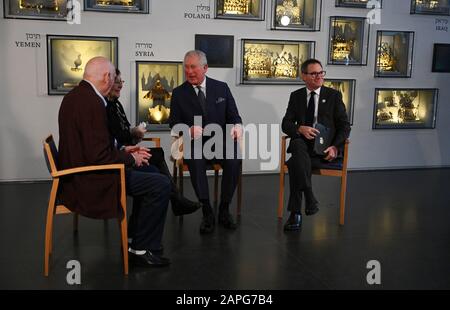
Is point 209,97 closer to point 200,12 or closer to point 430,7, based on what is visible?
point 200,12

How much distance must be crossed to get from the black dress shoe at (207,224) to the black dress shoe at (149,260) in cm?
70

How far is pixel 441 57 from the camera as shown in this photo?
6.37 m

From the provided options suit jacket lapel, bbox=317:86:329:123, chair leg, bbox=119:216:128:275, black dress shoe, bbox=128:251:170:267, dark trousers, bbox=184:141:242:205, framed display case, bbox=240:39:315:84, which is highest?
framed display case, bbox=240:39:315:84

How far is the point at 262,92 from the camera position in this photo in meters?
5.85

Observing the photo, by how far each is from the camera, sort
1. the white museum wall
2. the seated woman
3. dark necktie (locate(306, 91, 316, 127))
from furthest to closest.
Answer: the white museum wall
dark necktie (locate(306, 91, 316, 127))
the seated woman

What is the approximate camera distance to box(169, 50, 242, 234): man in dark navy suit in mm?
3932

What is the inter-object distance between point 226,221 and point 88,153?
1450 millimetres

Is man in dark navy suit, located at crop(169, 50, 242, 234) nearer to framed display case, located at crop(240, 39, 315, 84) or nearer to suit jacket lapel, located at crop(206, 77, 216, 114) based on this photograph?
suit jacket lapel, located at crop(206, 77, 216, 114)

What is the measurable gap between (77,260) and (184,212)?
89 centimetres

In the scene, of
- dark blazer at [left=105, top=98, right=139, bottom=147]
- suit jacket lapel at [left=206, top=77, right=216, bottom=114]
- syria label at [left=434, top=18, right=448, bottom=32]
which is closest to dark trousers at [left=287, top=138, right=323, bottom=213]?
suit jacket lapel at [left=206, top=77, right=216, bottom=114]

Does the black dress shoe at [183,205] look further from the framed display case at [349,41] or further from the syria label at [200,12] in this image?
the framed display case at [349,41]

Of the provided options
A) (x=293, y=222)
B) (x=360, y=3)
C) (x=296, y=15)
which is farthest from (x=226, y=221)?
(x=360, y=3)

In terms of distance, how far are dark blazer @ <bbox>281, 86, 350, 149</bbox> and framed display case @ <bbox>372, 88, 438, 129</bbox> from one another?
7.31 feet
